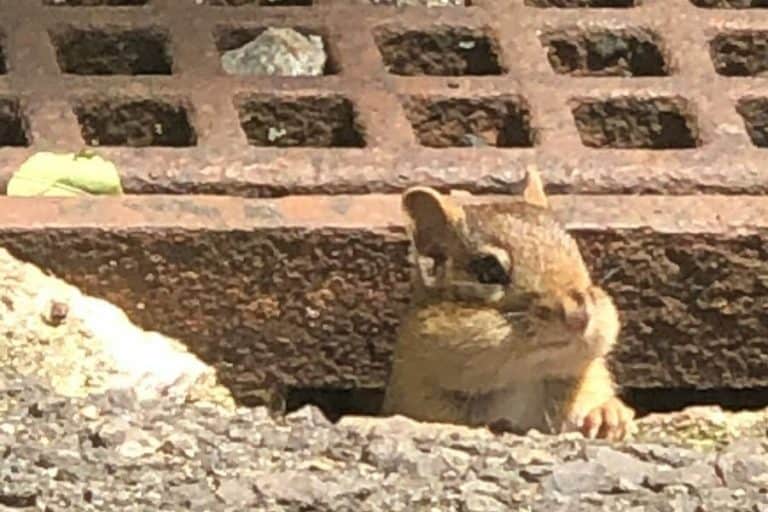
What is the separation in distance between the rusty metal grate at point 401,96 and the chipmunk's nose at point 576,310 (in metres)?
0.22

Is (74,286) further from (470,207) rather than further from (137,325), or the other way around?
(470,207)

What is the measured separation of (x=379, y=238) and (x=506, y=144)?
432 mm

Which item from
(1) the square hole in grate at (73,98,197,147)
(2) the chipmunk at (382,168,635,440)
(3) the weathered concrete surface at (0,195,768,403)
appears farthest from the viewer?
(2) the chipmunk at (382,168,635,440)

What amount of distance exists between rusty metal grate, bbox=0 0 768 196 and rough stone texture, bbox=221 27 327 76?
1.5 inches

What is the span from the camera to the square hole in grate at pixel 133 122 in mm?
3385

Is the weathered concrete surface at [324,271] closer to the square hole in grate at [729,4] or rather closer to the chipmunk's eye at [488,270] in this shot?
the chipmunk's eye at [488,270]

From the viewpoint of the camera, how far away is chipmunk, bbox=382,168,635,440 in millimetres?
3520

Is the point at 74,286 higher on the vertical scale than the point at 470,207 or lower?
lower

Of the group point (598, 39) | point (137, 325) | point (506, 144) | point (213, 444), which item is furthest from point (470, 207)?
point (213, 444)

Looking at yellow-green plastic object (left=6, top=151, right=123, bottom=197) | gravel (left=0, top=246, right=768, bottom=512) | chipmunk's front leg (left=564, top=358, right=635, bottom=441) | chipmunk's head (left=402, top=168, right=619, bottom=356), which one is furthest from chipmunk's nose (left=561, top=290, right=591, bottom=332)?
gravel (left=0, top=246, right=768, bottom=512)

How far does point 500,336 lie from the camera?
11.9ft

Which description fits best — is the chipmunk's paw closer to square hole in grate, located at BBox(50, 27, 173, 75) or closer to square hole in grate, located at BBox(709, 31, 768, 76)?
square hole in grate, located at BBox(709, 31, 768, 76)

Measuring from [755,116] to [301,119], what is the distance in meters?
0.66

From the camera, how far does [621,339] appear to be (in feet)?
11.2
